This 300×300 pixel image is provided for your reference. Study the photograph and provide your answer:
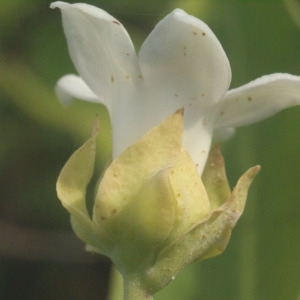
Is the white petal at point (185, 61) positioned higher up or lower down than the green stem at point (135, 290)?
higher up

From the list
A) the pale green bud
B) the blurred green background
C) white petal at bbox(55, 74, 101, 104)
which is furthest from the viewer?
the blurred green background

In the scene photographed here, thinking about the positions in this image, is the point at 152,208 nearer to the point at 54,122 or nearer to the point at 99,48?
the point at 99,48

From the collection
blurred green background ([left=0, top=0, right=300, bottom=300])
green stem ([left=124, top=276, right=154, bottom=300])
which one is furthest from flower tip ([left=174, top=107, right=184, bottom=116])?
blurred green background ([left=0, top=0, right=300, bottom=300])

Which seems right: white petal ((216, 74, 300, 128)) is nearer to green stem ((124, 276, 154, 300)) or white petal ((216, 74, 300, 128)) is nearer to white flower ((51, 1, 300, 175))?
white flower ((51, 1, 300, 175))

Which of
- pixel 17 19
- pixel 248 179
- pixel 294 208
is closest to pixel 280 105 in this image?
pixel 248 179

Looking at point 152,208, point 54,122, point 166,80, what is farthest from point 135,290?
point 54,122

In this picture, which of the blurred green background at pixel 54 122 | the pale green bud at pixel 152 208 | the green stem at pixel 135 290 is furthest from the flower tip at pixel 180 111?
the blurred green background at pixel 54 122

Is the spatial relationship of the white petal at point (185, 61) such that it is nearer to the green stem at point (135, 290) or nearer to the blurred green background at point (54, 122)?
the green stem at point (135, 290)
